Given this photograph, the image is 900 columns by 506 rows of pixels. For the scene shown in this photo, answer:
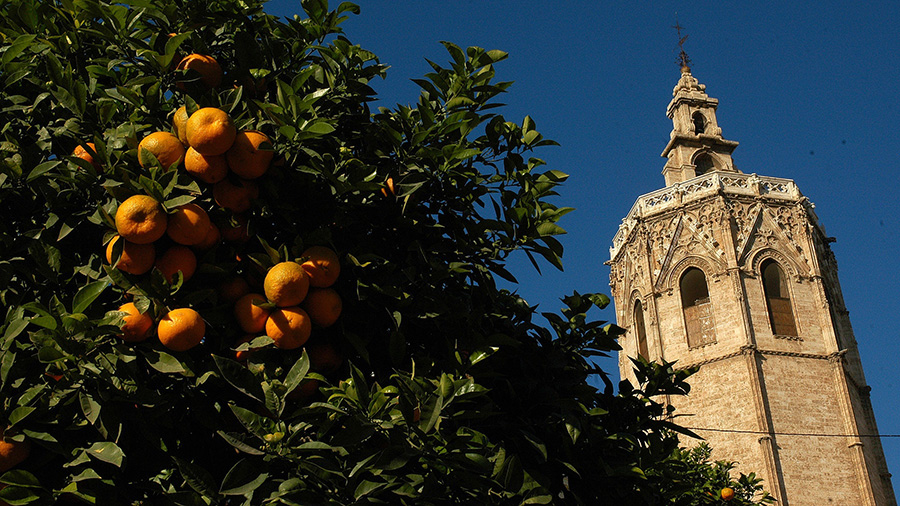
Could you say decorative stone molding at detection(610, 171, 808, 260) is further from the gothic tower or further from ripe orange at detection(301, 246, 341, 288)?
ripe orange at detection(301, 246, 341, 288)

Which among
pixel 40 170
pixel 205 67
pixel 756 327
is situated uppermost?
pixel 756 327

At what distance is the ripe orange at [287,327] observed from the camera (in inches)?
146

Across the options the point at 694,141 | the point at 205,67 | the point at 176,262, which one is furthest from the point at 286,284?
the point at 694,141

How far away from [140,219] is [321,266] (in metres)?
0.75

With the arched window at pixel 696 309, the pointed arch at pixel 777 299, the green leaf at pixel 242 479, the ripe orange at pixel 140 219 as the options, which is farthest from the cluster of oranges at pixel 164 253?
the pointed arch at pixel 777 299

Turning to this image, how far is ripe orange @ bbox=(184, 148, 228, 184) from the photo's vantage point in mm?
3781

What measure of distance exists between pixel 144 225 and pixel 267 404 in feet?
2.79

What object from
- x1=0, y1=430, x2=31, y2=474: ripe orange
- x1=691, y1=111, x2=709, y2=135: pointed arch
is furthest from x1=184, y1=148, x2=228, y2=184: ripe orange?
x1=691, y1=111, x2=709, y2=135: pointed arch

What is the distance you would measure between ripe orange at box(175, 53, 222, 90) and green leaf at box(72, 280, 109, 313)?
1154 millimetres

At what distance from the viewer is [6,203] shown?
4.05 m

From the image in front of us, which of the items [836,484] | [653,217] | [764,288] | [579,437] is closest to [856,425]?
[836,484]

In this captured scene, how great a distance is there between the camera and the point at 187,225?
12.0ft

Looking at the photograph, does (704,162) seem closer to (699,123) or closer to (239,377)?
(699,123)

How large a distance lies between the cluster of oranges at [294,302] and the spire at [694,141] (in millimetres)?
36457
